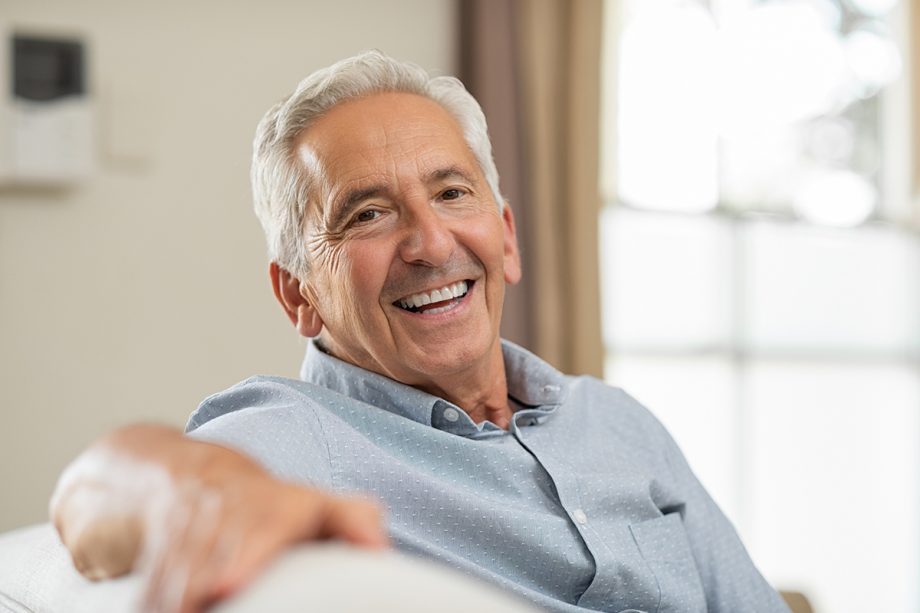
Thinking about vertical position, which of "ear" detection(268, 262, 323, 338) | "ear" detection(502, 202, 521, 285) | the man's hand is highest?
"ear" detection(502, 202, 521, 285)

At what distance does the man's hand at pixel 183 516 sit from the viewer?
0.62m

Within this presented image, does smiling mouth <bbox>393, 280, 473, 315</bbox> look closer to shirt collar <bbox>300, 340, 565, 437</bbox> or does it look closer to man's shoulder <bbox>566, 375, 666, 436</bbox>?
shirt collar <bbox>300, 340, 565, 437</bbox>

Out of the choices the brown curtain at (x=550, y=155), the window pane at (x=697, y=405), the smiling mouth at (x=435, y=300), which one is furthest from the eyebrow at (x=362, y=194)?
the window pane at (x=697, y=405)

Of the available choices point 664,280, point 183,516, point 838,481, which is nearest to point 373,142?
point 183,516

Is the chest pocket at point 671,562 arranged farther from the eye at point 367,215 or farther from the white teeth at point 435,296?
the eye at point 367,215

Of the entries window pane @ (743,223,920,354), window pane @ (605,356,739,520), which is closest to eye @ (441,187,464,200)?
window pane @ (605,356,739,520)

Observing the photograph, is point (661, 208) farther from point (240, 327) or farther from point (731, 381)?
point (240, 327)

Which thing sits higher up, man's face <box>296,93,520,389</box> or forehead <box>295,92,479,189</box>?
forehead <box>295,92,479,189</box>

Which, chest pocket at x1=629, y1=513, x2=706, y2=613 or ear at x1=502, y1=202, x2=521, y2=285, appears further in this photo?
ear at x1=502, y1=202, x2=521, y2=285

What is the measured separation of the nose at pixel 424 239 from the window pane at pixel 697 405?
7.84 feet

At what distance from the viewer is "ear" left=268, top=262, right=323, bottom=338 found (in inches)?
68.3

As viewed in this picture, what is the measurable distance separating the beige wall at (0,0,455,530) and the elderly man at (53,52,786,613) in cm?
137

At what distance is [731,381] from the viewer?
4.19 m

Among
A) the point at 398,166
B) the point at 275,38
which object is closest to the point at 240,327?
the point at 275,38
